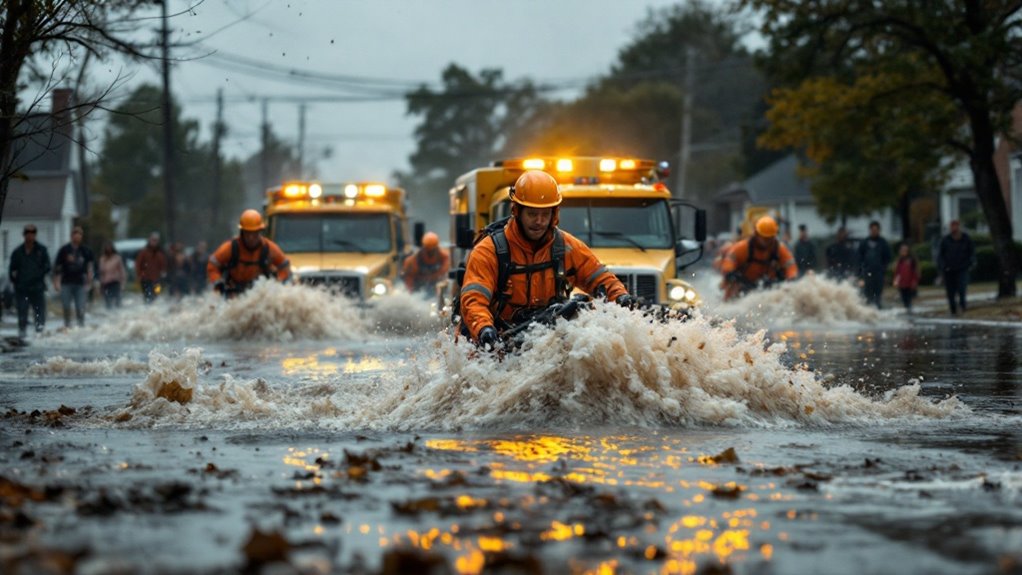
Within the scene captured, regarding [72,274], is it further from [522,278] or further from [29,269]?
[522,278]

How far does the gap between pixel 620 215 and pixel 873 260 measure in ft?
45.0

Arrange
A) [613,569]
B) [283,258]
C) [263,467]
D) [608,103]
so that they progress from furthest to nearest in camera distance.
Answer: [608,103], [283,258], [263,467], [613,569]

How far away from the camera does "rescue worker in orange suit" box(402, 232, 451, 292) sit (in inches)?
1147

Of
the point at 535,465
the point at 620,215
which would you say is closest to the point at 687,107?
the point at 620,215

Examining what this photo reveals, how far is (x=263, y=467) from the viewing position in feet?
28.9

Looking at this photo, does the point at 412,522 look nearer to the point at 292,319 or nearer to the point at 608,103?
the point at 292,319

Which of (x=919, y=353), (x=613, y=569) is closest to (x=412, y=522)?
(x=613, y=569)

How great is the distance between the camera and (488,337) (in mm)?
11016

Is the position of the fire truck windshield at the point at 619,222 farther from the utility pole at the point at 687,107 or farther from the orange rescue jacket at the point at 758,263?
the utility pole at the point at 687,107

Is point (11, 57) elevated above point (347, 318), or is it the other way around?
point (11, 57)

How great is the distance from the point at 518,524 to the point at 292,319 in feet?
55.9

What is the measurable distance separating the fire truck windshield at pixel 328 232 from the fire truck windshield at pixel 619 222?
8.14 metres

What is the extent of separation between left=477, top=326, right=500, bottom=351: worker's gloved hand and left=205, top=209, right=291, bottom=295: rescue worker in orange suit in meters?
12.6

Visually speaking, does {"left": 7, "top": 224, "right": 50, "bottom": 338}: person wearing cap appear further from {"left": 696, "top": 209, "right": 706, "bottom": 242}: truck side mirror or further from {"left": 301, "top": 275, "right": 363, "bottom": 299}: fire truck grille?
{"left": 696, "top": 209, "right": 706, "bottom": 242}: truck side mirror
